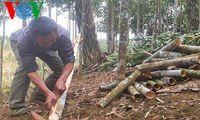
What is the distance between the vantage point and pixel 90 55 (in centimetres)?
619

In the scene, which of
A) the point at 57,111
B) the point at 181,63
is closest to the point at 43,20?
the point at 57,111

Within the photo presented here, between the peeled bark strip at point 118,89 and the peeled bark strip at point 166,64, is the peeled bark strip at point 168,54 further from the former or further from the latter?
the peeled bark strip at point 118,89

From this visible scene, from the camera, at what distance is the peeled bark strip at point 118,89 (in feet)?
Result: 7.28

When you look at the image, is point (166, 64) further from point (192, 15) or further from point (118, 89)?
point (192, 15)

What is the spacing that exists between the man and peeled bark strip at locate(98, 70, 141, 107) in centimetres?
49

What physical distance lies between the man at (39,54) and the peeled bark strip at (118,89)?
494 mm

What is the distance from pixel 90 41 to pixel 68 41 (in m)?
3.89

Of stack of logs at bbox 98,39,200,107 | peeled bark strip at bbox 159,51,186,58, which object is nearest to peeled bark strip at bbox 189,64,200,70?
stack of logs at bbox 98,39,200,107

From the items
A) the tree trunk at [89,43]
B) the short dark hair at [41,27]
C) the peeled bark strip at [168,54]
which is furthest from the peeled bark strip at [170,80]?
the tree trunk at [89,43]

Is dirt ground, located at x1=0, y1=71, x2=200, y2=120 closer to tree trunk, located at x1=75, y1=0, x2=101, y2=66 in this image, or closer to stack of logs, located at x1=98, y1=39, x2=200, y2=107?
stack of logs, located at x1=98, y1=39, x2=200, y2=107

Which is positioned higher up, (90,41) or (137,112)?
(90,41)

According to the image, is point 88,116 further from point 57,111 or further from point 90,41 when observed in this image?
point 90,41

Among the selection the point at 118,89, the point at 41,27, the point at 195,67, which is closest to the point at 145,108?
the point at 118,89

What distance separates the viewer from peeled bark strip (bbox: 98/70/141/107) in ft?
7.28
